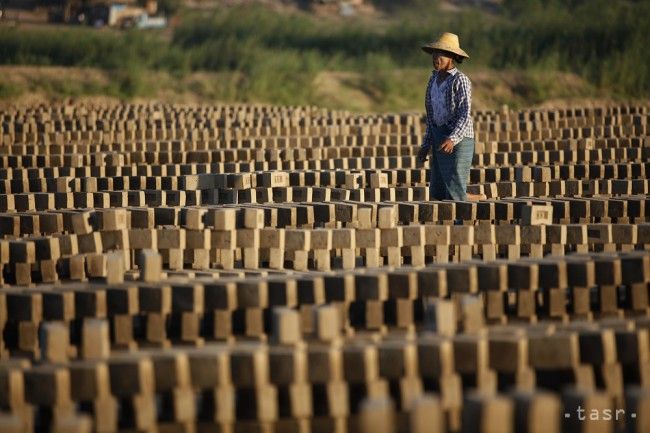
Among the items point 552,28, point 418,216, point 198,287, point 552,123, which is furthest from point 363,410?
point 552,28

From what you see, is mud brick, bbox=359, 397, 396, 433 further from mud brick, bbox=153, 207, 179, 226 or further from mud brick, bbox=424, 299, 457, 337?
mud brick, bbox=153, 207, 179, 226

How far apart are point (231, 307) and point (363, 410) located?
97.3 inches

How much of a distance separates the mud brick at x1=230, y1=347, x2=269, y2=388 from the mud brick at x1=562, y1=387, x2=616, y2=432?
1237 mm

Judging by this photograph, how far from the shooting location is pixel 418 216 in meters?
10.3

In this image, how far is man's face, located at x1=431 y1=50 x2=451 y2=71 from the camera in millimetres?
11102

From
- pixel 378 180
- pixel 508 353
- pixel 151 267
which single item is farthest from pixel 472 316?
pixel 378 180

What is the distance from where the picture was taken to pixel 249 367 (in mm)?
5895

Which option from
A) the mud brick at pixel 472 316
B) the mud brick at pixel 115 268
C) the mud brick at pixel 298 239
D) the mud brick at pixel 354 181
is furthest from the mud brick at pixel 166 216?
the mud brick at pixel 472 316

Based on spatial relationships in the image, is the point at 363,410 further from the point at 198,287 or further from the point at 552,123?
the point at 552,123

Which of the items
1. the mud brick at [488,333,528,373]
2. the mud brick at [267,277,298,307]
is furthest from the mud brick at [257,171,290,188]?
the mud brick at [488,333,528,373]

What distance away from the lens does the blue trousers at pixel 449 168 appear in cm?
1109

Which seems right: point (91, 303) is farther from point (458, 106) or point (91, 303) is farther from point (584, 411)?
point (458, 106)

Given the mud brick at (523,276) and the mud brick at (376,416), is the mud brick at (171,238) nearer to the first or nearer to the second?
the mud brick at (523,276)

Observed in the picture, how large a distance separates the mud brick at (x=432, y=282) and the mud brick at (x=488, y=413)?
2627 millimetres
